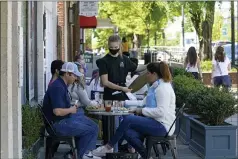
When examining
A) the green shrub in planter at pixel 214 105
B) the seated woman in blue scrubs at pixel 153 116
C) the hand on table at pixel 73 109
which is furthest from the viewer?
the green shrub in planter at pixel 214 105

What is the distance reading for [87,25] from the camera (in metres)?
26.5

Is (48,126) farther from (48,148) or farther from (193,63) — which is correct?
(193,63)

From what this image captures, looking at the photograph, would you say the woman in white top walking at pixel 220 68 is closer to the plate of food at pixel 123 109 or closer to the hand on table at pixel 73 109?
the plate of food at pixel 123 109

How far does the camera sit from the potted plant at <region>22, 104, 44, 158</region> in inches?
307

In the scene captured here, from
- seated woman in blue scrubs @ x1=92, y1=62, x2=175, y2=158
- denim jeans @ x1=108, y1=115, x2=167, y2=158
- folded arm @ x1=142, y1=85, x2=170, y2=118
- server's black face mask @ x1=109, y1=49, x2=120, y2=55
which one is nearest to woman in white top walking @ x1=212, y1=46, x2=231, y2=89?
server's black face mask @ x1=109, y1=49, x2=120, y2=55

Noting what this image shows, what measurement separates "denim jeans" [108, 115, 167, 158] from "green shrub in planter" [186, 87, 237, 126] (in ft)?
4.83

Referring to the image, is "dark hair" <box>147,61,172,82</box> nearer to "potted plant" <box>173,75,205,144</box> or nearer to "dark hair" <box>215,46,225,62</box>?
"potted plant" <box>173,75,205,144</box>

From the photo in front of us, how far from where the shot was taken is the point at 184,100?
1150 cm

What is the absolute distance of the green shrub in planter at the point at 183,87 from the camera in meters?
11.6

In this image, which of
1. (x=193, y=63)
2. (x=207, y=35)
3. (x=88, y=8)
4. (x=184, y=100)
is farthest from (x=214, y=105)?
(x=207, y=35)

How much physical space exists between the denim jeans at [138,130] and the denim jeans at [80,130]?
407 mm

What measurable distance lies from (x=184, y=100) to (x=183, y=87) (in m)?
0.52

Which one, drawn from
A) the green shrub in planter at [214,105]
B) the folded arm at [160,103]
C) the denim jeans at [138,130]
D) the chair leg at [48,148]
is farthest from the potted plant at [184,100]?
the chair leg at [48,148]

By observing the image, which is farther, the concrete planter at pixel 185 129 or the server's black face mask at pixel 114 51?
the concrete planter at pixel 185 129
